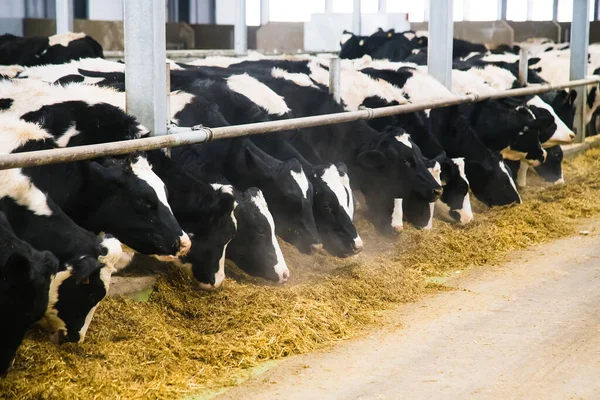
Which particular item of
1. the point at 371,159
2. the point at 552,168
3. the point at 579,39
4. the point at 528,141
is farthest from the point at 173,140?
the point at 579,39

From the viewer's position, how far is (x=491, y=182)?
9508mm

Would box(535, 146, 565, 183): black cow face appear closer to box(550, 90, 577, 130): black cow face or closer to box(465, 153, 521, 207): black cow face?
box(465, 153, 521, 207): black cow face

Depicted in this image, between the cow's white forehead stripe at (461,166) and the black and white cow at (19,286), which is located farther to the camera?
the cow's white forehead stripe at (461,166)

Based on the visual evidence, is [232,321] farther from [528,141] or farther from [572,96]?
[572,96]

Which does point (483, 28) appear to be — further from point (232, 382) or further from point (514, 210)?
point (232, 382)

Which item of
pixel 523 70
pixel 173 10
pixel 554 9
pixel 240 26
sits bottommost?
pixel 523 70

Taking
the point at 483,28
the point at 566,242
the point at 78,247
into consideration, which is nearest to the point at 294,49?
the point at 483,28

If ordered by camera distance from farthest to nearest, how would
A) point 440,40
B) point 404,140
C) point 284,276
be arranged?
point 440,40 < point 404,140 < point 284,276

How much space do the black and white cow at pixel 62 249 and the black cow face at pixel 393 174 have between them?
3.59 m

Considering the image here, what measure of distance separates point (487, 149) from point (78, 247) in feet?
18.9

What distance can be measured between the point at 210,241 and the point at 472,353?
6.04 feet

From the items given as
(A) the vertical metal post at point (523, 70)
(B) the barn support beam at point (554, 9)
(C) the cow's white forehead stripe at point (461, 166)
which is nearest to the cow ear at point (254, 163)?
(C) the cow's white forehead stripe at point (461, 166)

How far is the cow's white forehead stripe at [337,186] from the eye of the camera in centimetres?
710

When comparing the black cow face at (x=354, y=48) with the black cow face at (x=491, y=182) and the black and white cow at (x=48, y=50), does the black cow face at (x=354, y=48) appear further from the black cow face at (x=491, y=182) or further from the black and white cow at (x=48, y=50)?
the black cow face at (x=491, y=182)
